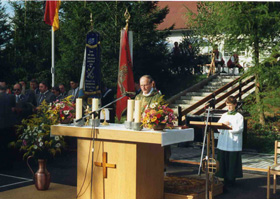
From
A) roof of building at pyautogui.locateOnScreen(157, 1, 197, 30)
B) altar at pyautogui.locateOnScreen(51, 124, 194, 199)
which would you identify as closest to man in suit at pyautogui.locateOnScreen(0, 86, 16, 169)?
altar at pyautogui.locateOnScreen(51, 124, 194, 199)

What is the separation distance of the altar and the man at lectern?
2.06 metres

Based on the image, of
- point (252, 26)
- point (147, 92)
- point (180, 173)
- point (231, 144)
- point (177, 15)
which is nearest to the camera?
point (147, 92)

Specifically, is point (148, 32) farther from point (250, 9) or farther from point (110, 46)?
point (250, 9)

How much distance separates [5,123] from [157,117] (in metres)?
5.48

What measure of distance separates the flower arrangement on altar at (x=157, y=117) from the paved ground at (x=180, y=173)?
236cm

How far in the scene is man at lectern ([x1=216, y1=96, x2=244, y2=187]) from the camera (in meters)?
8.90

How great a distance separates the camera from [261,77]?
620 inches

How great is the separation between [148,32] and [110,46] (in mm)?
1789

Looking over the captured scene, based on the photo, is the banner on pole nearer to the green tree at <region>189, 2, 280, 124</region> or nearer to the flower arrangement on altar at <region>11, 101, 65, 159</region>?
the flower arrangement on altar at <region>11, 101, 65, 159</region>

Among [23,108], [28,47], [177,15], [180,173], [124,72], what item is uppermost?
[177,15]

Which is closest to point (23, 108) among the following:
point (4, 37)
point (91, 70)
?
point (91, 70)

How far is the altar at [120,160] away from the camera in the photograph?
6.56 metres

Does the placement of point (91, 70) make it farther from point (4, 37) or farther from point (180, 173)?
point (4, 37)

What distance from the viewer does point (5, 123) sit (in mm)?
Answer: 10859
